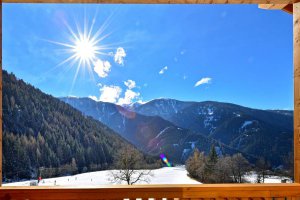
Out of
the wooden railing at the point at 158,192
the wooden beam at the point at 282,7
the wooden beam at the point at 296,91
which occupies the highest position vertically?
the wooden beam at the point at 282,7

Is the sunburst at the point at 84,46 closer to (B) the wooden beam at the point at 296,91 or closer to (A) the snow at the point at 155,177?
(A) the snow at the point at 155,177

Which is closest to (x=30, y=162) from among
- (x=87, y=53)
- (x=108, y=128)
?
(x=108, y=128)

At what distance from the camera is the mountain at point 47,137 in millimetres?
21531

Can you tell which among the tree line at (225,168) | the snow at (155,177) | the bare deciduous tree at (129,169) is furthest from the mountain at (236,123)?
the bare deciduous tree at (129,169)

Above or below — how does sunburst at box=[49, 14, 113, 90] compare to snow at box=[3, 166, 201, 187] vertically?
above

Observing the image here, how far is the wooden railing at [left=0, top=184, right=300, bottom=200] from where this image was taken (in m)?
1.67

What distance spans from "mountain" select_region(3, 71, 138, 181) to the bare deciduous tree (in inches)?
41.5

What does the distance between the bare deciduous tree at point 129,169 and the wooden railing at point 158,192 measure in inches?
685

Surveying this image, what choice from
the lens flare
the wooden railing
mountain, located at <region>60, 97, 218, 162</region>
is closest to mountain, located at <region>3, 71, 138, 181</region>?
mountain, located at <region>60, 97, 218, 162</region>

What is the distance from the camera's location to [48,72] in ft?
135

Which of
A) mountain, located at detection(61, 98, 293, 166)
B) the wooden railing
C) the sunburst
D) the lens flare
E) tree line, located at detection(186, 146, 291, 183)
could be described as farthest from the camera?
the sunburst

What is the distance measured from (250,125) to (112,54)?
2355cm

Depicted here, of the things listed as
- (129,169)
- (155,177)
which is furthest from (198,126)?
(129,169)

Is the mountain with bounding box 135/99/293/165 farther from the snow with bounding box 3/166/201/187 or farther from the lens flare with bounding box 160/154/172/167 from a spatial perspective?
the snow with bounding box 3/166/201/187
